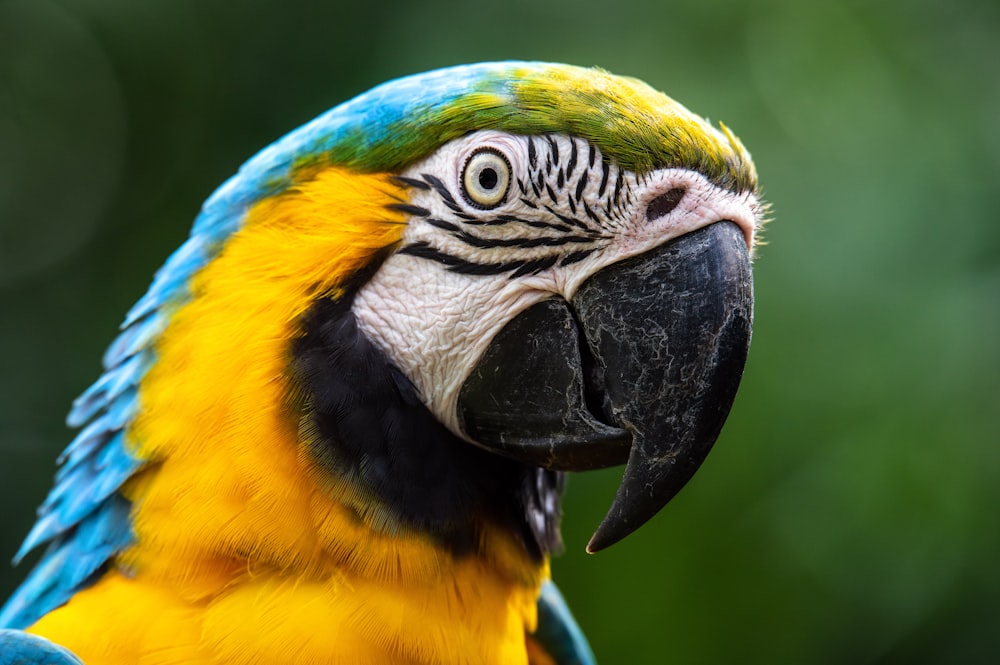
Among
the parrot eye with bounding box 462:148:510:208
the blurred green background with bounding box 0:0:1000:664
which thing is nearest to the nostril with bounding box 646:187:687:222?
the parrot eye with bounding box 462:148:510:208

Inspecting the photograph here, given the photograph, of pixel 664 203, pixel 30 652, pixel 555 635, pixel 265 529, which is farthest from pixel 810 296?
pixel 30 652

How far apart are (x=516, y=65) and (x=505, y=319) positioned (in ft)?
1.14

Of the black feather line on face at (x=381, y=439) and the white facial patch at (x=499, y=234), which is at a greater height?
the white facial patch at (x=499, y=234)

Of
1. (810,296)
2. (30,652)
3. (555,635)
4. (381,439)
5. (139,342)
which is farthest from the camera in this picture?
(810,296)

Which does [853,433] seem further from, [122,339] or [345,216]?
[122,339]

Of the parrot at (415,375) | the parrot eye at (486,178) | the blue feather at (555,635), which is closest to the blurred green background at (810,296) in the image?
the blue feather at (555,635)

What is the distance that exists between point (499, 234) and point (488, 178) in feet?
0.24

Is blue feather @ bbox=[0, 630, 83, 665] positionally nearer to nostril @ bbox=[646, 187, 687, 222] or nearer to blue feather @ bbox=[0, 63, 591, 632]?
blue feather @ bbox=[0, 63, 591, 632]

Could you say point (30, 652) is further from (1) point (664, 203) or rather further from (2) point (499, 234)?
(1) point (664, 203)

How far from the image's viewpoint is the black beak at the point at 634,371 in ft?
3.76

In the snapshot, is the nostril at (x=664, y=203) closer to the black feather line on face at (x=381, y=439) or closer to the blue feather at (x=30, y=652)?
the black feather line on face at (x=381, y=439)

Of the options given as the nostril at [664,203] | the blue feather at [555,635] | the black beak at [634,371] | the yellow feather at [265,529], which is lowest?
the blue feather at [555,635]

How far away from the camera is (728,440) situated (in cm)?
223

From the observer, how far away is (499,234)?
A: 123 centimetres
